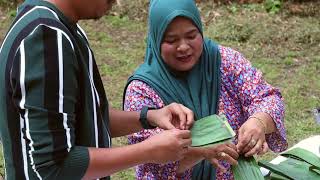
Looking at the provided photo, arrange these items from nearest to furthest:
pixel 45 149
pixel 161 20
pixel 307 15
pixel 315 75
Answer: pixel 45 149 → pixel 161 20 → pixel 315 75 → pixel 307 15

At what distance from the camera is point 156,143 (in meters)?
1.74

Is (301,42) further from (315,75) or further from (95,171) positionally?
(95,171)

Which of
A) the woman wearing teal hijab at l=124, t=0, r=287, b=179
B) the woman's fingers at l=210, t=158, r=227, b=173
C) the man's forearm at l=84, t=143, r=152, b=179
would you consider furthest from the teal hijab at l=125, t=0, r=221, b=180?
the man's forearm at l=84, t=143, r=152, b=179

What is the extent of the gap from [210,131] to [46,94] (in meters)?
0.84

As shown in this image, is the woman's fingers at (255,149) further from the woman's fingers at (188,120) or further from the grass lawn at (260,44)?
the grass lawn at (260,44)

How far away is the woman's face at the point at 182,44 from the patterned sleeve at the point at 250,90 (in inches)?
6.5

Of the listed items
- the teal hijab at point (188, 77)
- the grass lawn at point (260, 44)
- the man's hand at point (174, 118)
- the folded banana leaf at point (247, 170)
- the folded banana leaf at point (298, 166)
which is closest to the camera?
the man's hand at point (174, 118)

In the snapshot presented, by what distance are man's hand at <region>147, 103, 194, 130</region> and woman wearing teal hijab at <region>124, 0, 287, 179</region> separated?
25 centimetres

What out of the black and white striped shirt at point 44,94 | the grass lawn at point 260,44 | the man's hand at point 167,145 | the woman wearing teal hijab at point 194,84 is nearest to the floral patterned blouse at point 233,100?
the woman wearing teal hijab at point 194,84

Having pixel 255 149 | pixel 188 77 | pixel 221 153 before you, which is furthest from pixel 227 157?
pixel 188 77

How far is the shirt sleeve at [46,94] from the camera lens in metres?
1.52

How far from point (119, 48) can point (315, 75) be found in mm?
2500

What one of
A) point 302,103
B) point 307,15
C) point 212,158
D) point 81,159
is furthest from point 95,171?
point 307,15

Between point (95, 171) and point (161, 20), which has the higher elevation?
point (161, 20)
